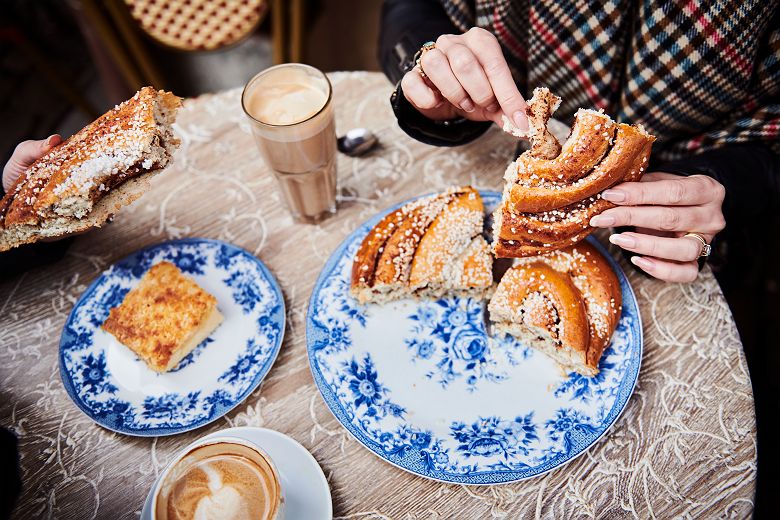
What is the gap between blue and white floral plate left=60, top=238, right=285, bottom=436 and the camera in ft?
3.58

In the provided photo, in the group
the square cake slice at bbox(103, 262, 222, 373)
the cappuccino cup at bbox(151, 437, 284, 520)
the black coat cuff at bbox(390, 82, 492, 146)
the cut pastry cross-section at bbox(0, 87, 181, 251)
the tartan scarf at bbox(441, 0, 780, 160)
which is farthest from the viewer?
the black coat cuff at bbox(390, 82, 492, 146)

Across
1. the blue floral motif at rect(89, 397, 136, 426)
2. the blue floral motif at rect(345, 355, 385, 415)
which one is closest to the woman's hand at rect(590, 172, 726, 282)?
the blue floral motif at rect(345, 355, 385, 415)

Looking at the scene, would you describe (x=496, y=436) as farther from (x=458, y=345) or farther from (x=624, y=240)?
(x=624, y=240)

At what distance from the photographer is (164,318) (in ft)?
3.78

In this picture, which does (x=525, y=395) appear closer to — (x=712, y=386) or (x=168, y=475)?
(x=712, y=386)

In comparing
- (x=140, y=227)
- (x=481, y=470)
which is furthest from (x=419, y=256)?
(x=140, y=227)

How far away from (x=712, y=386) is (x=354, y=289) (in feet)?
2.57

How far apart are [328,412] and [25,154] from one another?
81 centimetres

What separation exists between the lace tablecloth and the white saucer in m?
0.06

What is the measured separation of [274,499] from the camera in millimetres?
876

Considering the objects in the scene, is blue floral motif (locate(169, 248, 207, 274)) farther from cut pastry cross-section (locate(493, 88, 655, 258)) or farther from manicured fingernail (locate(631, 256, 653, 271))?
manicured fingernail (locate(631, 256, 653, 271))

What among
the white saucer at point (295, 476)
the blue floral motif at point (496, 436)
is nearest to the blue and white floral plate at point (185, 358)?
the white saucer at point (295, 476)

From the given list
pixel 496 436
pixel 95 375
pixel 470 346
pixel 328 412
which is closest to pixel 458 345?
pixel 470 346

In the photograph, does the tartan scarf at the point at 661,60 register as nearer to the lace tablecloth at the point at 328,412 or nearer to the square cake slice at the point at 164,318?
the lace tablecloth at the point at 328,412
